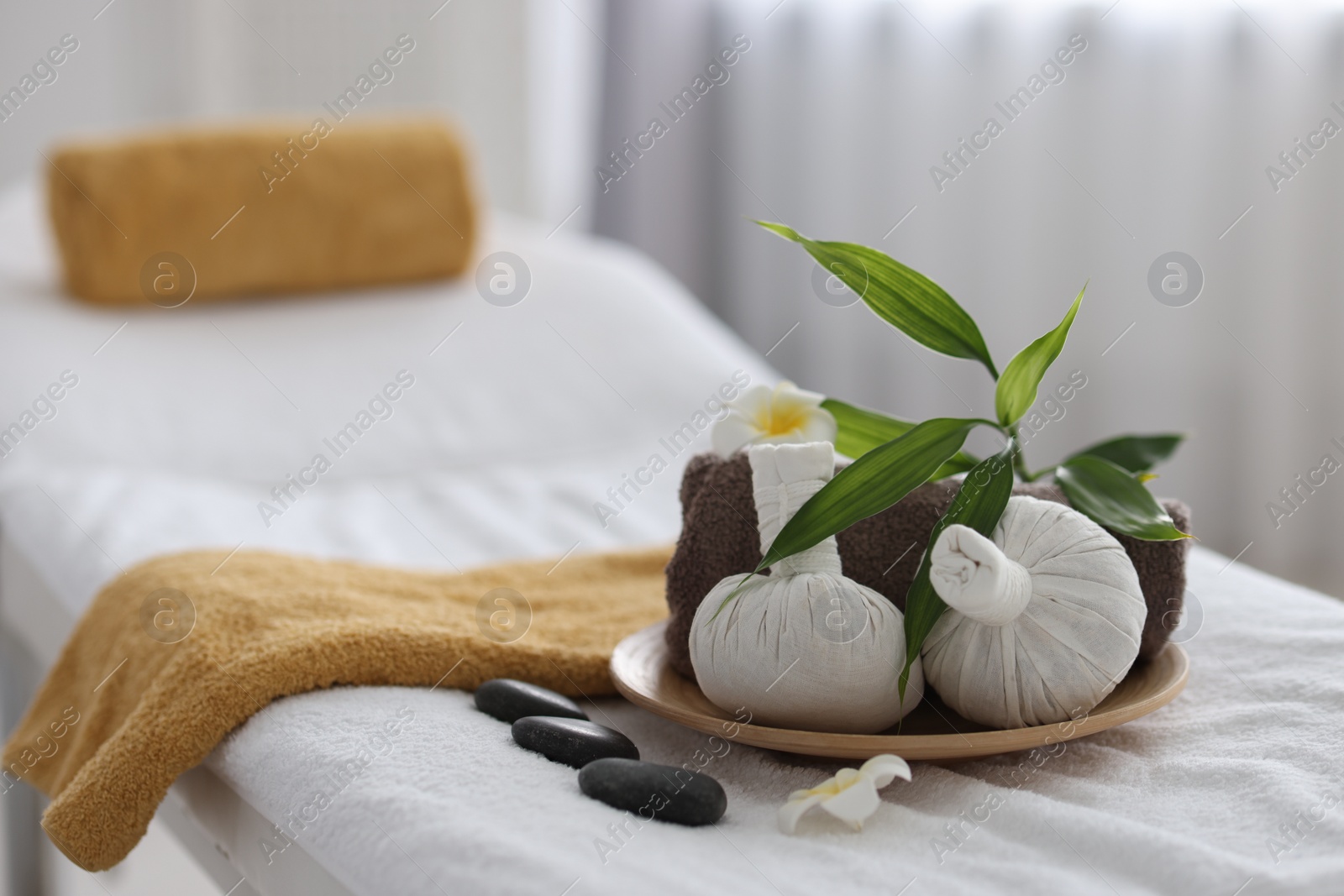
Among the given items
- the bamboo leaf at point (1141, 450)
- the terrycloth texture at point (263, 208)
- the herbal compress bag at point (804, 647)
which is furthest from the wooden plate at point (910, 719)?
the terrycloth texture at point (263, 208)

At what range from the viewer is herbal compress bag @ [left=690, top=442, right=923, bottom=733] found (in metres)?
0.68

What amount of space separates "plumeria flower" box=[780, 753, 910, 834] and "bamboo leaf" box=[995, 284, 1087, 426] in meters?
0.24

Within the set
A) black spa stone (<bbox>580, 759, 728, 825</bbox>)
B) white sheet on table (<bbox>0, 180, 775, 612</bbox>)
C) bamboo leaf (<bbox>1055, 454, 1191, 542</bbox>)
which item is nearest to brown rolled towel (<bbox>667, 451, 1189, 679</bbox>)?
bamboo leaf (<bbox>1055, 454, 1191, 542</bbox>)

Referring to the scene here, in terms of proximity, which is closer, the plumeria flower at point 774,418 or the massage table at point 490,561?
the massage table at point 490,561

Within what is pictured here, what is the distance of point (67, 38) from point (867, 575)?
2.27 meters

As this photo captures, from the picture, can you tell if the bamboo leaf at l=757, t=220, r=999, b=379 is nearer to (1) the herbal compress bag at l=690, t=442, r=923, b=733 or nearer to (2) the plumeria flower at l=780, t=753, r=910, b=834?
(1) the herbal compress bag at l=690, t=442, r=923, b=733

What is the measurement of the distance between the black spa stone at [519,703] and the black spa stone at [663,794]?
13 cm

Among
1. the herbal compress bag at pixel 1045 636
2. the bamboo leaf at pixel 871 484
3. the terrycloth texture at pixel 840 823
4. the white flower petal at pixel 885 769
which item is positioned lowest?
the terrycloth texture at pixel 840 823

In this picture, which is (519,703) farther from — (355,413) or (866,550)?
(355,413)

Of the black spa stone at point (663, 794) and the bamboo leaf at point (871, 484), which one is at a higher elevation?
the bamboo leaf at point (871, 484)

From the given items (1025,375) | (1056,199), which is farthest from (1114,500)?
(1056,199)

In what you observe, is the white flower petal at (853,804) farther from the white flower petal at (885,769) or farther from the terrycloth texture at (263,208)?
the terrycloth texture at (263,208)

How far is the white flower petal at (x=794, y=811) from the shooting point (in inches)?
25.3

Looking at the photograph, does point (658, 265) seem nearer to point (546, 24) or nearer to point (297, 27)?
point (546, 24)
